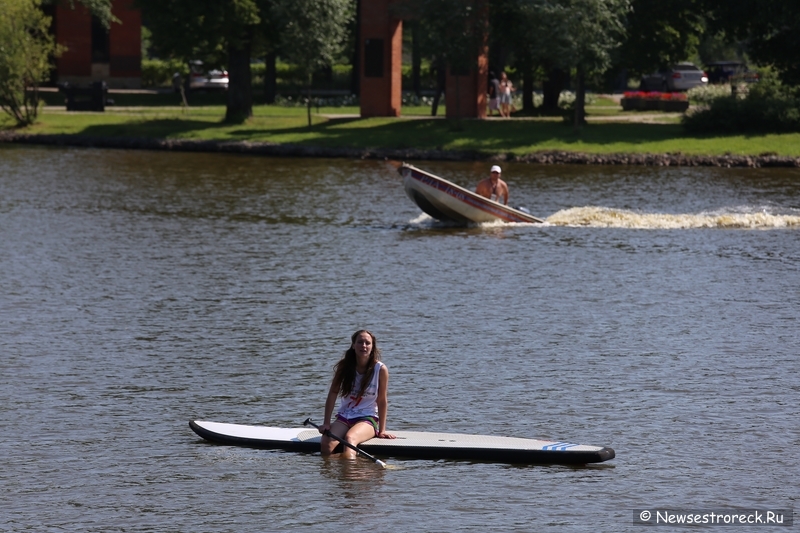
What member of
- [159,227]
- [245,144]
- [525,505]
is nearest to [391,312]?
[525,505]

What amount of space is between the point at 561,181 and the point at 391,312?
2155 cm

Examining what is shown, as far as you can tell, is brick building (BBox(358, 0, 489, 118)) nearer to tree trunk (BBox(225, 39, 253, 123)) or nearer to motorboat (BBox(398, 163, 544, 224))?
tree trunk (BBox(225, 39, 253, 123))

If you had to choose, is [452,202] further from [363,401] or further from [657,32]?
[657,32]

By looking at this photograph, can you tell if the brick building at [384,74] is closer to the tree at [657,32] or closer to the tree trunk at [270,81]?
the tree at [657,32]

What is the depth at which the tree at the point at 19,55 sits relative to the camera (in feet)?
183

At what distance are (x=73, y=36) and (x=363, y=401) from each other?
65567 mm

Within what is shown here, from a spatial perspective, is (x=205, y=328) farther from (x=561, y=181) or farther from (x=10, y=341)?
(x=561, y=181)

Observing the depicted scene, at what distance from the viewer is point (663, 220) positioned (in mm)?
34188

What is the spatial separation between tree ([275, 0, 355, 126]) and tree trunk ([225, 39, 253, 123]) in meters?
3.27

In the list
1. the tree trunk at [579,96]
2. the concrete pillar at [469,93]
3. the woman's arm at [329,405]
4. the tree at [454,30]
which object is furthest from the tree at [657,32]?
the woman's arm at [329,405]

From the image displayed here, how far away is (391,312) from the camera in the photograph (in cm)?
2286

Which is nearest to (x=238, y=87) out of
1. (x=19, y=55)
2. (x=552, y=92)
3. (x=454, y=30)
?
(x=19, y=55)

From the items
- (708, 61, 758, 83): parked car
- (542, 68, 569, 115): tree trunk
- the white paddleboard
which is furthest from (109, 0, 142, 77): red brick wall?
the white paddleboard

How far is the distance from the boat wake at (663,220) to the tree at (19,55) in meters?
30.3
